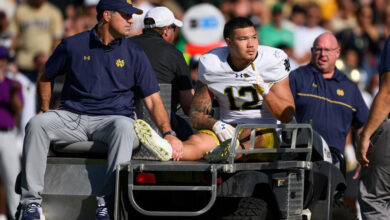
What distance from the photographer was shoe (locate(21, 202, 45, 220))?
288 inches

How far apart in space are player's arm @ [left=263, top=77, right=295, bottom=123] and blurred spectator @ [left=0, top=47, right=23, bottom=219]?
5156 millimetres

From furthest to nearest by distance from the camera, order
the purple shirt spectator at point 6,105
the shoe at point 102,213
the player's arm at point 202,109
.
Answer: the purple shirt spectator at point 6,105
the player's arm at point 202,109
the shoe at point 102,213

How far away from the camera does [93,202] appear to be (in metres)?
7.45

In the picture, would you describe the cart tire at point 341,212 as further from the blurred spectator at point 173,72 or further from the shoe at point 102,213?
the shoe at point 102,213

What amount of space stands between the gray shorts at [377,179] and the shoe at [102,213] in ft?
7.98

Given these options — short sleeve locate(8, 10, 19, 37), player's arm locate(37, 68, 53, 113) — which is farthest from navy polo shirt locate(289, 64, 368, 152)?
short sleeve locate(8, 10, 19, 37)

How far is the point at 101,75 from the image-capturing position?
26.4 ft

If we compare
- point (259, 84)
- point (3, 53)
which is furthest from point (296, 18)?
point (259, 84)

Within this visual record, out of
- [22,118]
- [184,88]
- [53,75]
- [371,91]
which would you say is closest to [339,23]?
[371,91]

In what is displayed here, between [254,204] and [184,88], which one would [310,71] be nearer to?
[184,88]

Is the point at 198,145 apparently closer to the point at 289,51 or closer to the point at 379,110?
the point at 379,110

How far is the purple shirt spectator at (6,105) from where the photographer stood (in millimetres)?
12484

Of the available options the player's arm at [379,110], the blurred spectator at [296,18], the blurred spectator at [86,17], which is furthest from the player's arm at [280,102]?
the blurred spectator at [296,18]

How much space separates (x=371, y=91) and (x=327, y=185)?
25.5 feet
